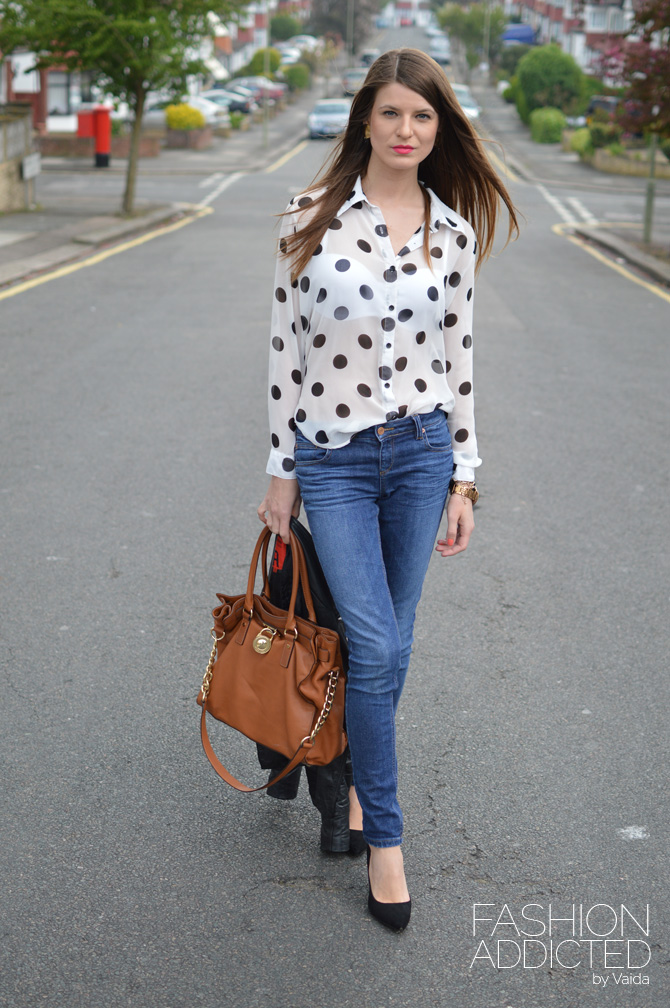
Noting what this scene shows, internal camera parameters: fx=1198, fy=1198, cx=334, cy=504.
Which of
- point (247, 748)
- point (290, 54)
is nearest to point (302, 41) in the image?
Answer: point (290, 54)

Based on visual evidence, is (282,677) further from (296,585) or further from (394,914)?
(394,914)

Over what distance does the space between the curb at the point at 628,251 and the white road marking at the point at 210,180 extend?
32.3ft

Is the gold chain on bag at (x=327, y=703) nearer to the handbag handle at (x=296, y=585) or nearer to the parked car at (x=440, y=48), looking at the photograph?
the handbag handle at (x=296, y=585)

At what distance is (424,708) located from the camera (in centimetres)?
417

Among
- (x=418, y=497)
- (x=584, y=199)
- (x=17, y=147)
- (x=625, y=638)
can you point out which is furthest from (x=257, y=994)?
(x=584, y=199)

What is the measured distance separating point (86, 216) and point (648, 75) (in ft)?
30.0

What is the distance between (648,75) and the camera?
1666 centimetres

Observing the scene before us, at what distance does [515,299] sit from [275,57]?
65.1m

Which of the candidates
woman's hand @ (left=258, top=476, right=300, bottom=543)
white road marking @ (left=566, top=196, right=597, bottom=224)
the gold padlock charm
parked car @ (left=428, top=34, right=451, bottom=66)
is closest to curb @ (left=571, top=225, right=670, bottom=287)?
white road marking @ (left=566, top=196, right=597, bottom=224)

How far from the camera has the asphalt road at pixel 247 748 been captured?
2.87 meters

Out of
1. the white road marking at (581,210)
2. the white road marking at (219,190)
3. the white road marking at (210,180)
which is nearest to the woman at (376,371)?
the white road marking at (219,190)

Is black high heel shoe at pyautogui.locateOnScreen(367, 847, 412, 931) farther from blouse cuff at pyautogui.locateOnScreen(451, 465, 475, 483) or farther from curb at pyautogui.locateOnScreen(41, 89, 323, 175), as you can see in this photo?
curb at pyautogui.locateOnScreen(41, 89, 323, 175)

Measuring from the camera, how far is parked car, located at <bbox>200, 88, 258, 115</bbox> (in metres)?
54.0

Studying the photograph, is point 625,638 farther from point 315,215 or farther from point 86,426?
point 86,426
